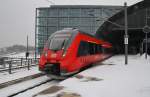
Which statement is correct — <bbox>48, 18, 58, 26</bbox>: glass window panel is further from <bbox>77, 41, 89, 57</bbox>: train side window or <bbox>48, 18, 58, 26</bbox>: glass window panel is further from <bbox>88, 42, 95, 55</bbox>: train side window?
<bbox>77, 41, 89, 57</bbox>: train side window

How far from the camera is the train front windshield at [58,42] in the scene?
16128 mm

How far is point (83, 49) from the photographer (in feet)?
59.6

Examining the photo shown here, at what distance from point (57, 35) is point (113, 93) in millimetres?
7674

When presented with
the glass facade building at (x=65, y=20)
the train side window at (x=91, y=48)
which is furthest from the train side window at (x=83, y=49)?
the glass facade building at (x=65, y=20)

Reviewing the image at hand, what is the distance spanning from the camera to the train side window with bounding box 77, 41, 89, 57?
17.2m

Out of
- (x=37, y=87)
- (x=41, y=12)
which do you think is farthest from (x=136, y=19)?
(x=41, y=12)

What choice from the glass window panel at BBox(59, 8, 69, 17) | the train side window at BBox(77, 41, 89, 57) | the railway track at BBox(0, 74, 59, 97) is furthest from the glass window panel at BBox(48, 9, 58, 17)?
the railway track at BBox(0, 74, 59, 97)

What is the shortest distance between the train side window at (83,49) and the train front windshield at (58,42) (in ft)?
4.24

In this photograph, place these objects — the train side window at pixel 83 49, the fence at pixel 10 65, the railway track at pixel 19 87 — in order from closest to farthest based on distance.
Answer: the railway track at pixel 19 87 < the train side window at pixel 83 49 < the fence at pixel 10 65

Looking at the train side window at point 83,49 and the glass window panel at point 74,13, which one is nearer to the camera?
the train side window at point 83,49

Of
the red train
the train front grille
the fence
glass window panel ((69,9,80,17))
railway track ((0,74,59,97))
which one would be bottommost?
railway track ((0,74,59,97))

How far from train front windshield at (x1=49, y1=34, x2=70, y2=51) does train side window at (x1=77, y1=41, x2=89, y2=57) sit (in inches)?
50.9

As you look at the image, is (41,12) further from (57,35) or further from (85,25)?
(57,35)

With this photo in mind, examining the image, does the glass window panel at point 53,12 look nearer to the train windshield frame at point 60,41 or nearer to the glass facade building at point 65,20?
the glass facade building at point 65,20
